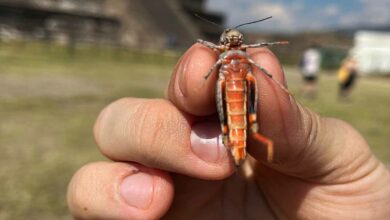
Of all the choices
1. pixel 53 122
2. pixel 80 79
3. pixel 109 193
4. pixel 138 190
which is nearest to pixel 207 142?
pixel 138 190

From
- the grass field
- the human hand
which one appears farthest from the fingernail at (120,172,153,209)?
the grass field

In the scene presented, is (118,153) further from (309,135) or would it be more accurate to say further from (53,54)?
(53,54)

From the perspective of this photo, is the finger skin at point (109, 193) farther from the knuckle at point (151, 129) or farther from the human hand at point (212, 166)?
the knuckle at point (151, 129)

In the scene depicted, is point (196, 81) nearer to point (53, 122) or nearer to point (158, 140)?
point (158, 140)

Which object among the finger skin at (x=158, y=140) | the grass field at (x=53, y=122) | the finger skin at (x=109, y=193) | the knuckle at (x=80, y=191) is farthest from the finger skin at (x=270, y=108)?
the grass field at (x=53, y=122)

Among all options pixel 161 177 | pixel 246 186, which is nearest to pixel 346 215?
pixel 246 186
